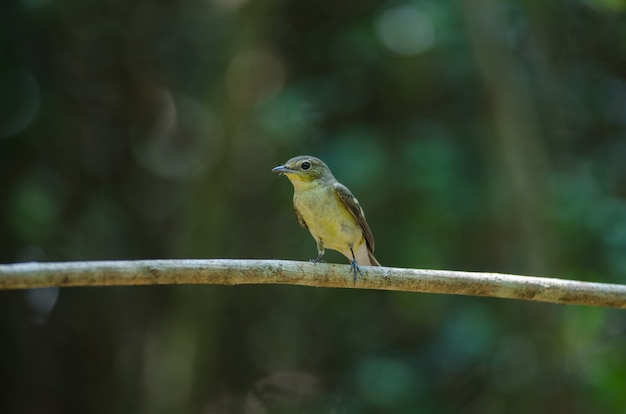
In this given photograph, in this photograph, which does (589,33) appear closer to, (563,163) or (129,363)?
(563,163)

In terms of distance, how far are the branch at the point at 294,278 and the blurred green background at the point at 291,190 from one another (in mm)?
2864

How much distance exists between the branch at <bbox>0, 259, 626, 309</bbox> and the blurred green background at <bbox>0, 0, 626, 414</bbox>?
9.40 feet

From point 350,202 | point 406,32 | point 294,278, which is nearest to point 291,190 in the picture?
point 406,32

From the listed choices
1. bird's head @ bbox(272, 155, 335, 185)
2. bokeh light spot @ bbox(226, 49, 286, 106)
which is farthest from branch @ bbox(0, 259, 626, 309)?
bokeh light spot @ bbox(226, 49, 286, 106)

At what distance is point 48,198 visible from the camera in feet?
25.8

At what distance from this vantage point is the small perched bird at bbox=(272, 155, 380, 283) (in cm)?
497

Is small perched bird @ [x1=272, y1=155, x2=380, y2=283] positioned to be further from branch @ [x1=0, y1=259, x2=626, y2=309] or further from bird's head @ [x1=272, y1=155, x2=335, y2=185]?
branch @ [x1=0, y1=259, x2=626, y2=309]

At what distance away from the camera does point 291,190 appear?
766cm

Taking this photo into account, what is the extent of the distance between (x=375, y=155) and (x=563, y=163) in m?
2.09

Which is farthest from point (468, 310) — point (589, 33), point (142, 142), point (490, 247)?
point (142, 142)

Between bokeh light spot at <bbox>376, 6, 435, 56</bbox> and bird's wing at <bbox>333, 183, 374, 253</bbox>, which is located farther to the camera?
bokeh light spot at <bbox>376, 6, 435, 56</bbox>

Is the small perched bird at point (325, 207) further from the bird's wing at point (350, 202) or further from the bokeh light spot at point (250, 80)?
the bokeh light spot at point (250, 80)

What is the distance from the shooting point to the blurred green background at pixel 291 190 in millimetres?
6828

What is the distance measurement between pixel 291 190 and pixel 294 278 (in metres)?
4.30
